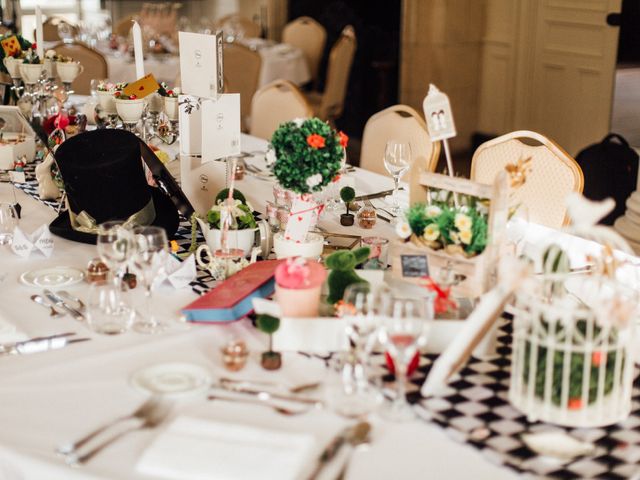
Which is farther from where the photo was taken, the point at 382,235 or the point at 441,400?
the point at 382,235

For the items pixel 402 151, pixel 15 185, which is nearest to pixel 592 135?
pixel 402 151

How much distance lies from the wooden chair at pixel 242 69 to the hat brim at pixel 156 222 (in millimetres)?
3273

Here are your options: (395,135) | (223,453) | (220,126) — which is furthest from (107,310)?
(395,135)

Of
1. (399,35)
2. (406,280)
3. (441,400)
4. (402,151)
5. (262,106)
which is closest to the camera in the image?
(441,400)

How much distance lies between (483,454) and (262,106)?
122 inches

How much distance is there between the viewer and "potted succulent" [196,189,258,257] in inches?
87.5

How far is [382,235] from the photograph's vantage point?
252cm

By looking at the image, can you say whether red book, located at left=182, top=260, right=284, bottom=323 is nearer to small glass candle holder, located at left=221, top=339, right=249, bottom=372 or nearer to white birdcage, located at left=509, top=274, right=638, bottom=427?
small glass candle holder, located at left=221, top=339, right=249, bottom=372

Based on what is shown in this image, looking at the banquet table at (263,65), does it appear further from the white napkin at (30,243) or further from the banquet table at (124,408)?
the banquet table at (124,408)

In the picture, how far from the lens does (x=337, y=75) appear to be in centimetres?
620

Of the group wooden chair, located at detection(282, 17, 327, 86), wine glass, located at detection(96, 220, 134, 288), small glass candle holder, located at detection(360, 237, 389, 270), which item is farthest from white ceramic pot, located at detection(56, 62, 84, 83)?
wooden chair, located at detection(282, 17, 327, 86)

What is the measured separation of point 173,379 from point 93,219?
0.85m

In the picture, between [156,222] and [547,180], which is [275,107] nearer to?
[547,180]

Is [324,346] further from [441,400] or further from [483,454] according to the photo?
[483,454]
